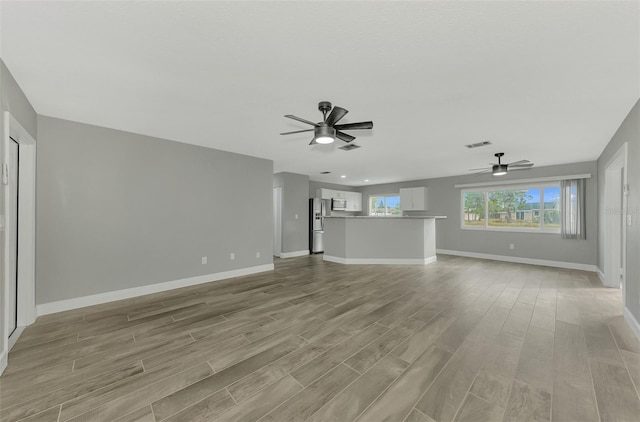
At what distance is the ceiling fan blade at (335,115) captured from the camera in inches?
95.2

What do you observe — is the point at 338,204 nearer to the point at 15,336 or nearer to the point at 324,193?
the point at 324,193

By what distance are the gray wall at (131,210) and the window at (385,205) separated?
589 cm

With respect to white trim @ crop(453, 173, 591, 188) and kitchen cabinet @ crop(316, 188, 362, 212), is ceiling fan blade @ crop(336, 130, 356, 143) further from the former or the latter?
white trim @ crop(453, 173, 591, 188)

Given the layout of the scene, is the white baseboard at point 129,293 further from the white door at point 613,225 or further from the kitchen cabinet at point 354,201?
the white door at point 613,225

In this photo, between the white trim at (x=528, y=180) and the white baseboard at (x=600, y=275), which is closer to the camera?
the white baseboard at (x=600, y=275)

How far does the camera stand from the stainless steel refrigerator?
25.8 ft

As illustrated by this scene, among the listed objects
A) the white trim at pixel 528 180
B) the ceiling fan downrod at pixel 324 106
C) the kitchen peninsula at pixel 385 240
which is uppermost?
the ceiling fan downrod at pixel 324 106

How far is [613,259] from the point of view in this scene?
4422 millimetres

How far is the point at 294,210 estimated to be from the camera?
744 centimetres

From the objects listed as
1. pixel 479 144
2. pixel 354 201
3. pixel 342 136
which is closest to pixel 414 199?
pixel 354 201

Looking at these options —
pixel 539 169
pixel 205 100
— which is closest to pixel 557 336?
pixel 205 100

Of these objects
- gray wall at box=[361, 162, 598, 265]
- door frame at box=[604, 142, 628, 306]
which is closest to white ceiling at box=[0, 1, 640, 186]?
door frame at box=[604, 142, 628, 306]

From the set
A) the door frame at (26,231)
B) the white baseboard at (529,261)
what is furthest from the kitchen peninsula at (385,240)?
the door frame at (26,231)

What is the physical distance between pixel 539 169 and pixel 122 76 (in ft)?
26.4
